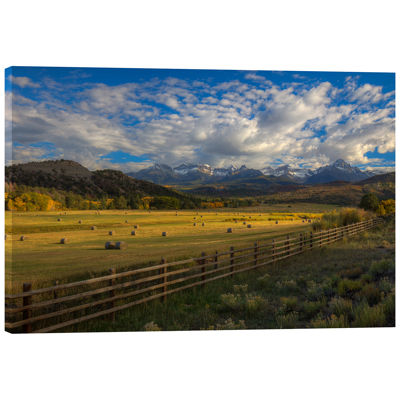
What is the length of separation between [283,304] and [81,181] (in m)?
5.21

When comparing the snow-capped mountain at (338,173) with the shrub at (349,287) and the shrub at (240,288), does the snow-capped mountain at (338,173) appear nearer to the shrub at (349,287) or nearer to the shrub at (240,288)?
the shrub at (349,287)

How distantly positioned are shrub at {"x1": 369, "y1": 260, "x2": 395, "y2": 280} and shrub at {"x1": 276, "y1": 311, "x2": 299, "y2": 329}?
2.81m

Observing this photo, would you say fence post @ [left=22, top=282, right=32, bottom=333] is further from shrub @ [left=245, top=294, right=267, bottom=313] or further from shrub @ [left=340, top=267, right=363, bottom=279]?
shrub @ [left=340, top=267, right=363, bottom=279]

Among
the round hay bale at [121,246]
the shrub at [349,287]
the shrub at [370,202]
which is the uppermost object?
the shrub at [370,202]

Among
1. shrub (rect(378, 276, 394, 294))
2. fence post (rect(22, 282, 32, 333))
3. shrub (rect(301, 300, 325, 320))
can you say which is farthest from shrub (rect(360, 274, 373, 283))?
fence post (rect(22, 282, 32, 333))

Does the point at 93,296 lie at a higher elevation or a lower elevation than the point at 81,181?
lower

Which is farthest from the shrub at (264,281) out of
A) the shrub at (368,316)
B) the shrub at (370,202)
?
the shrub at (370,202)

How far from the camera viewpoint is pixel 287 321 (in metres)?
5.53

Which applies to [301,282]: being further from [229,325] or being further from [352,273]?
[229,325]

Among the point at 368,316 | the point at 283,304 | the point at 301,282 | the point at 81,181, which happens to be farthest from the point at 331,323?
the point at 81,181

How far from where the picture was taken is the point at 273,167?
750 cm

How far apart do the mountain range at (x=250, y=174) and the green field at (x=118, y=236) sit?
0.82 m

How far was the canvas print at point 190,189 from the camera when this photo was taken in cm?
566

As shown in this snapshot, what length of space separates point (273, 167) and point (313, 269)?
11.6 ft
